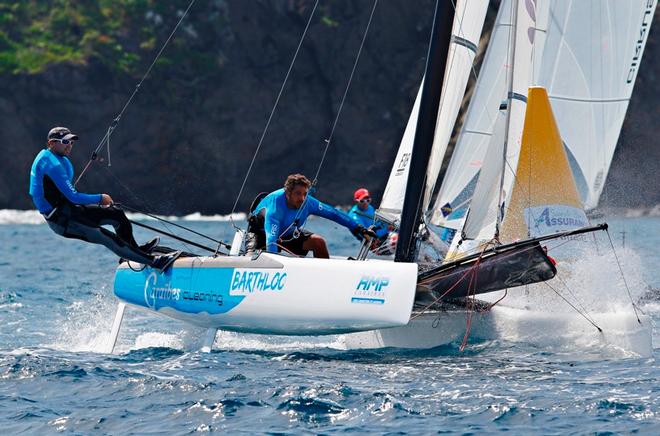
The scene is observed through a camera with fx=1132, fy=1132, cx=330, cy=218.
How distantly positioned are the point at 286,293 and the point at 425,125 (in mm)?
1680

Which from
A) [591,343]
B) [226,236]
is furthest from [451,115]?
[226,236]

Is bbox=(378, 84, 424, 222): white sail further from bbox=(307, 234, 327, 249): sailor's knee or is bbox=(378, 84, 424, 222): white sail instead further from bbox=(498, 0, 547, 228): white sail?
bbox=(307, 234, 327, 249): sailor's knee

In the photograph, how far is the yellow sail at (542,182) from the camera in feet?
25.5

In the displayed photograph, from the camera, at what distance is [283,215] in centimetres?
825

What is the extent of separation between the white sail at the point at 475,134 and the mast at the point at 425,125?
2294mm

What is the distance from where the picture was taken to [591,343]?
25.3 ft

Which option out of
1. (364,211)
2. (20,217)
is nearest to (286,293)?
(364,211)

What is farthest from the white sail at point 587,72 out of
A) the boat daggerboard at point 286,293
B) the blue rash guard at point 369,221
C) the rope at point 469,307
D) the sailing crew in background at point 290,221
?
the boat daggerboard at point 286,293

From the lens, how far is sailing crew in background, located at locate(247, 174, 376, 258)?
8094mm

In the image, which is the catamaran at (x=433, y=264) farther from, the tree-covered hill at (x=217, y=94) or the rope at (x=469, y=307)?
the tree-covered hill at (x=217, y=94)

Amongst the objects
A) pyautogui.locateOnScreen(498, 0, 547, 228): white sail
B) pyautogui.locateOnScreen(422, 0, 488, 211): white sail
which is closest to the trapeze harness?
pyautogui.locateOnScreen(422, 0, 488, 211): white sail

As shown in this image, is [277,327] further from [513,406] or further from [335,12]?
[335,12]

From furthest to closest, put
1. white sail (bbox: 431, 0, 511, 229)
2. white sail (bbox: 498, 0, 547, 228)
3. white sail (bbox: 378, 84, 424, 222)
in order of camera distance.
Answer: white sail (bbox: 378, 84, 424, 222)
white sail (bbox: 431, 0, 511, 229)
white sail (bbox: 498, 0, 547, 228)

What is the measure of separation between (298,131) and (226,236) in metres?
14.3
